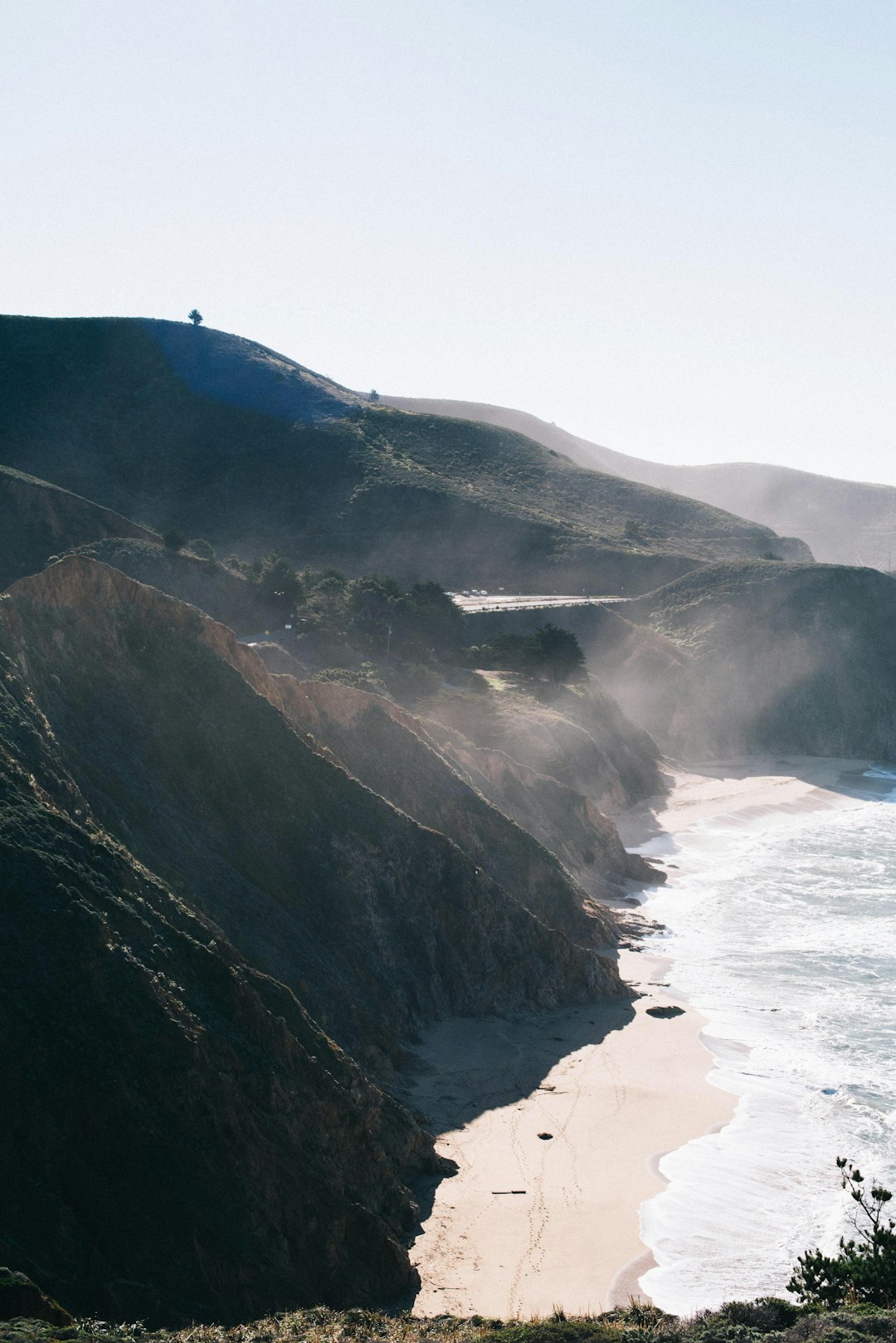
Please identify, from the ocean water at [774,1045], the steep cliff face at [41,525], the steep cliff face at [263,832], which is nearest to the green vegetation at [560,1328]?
the ocean water at [774,1045]

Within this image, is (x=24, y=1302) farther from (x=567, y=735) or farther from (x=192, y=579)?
(x=192, y=579)

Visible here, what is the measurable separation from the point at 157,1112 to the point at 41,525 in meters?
53.3

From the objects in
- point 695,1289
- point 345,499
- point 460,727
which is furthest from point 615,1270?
point 345,499

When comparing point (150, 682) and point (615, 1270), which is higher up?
point (150, 682)

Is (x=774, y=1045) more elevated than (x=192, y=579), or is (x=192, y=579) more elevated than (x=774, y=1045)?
(x=192, y=579)

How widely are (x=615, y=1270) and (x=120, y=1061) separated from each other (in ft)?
28.6

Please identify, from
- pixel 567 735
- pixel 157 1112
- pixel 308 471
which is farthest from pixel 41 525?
pixel 157 1112

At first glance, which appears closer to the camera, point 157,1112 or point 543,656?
point 157,1112

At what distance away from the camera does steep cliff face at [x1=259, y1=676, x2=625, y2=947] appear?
110 ft

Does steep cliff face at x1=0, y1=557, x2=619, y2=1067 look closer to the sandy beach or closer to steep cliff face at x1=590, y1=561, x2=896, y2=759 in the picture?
the sandy beach

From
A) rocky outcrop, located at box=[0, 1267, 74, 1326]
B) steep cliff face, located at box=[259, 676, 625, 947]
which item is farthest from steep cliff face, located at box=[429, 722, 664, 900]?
rocky outcrop, located at box=[0, 1267, 74, 1326]

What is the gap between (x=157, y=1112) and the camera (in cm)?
1608

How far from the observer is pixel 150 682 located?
27.4 metres

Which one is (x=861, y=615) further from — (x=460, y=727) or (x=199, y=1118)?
(x=199, y=1118)
